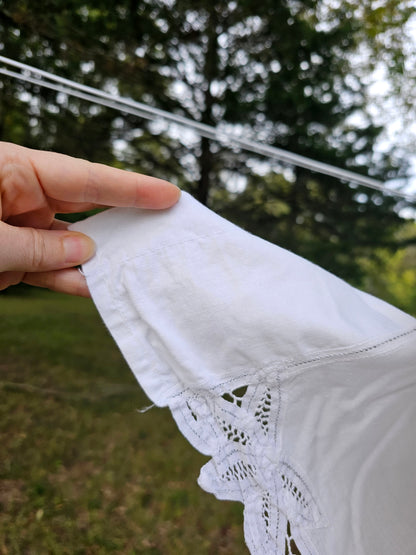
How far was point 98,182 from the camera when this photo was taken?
0.65 meters

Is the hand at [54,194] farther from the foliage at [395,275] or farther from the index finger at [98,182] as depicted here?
the foliage at [395,275]

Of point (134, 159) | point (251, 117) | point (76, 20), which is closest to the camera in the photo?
point (76, 20)

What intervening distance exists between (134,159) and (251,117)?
0.77 m

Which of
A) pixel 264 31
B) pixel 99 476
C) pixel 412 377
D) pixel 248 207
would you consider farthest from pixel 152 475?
pixel 264 31

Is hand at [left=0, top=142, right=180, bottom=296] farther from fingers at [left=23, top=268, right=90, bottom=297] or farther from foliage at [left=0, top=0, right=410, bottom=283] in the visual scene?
foliage at [left=0, top=0, right=410, bottom=283]

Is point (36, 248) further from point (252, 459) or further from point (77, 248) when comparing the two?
point (252, 459)

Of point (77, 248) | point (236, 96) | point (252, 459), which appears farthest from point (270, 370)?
point (236, 96)

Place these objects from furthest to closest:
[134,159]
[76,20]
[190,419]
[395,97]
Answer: [395,97], [134,159], [76,20], [190,419]

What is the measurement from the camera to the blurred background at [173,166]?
4.97 ft

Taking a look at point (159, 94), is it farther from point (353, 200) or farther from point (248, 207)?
point (353, 200)

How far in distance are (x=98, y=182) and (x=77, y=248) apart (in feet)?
0.38

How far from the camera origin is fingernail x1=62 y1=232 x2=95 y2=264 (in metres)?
0.68

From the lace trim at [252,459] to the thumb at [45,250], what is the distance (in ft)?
0.97

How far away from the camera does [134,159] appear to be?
2299mm
